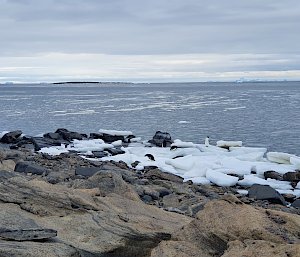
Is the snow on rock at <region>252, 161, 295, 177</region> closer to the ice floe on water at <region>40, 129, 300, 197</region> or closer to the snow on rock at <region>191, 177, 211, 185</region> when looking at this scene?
the ice floe on water at <region>40, 129, 300, 197</region>

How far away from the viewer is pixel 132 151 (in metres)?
20.2

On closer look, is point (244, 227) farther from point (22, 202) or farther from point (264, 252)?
point (22, 202)

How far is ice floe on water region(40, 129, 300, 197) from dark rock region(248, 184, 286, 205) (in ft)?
1.49

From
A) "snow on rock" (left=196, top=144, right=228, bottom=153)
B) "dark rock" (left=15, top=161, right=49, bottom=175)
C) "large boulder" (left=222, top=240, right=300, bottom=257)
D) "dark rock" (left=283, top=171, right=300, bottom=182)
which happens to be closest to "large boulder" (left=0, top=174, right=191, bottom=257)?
"large boulder" (left=222, top=240, right=300, bottom=257)

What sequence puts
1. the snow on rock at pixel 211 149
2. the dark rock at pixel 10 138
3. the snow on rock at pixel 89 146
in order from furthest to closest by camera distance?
the dark rock at pixel 10 138, the snow on rock at pixel 89 146, the snow on rock at pixel 211 149

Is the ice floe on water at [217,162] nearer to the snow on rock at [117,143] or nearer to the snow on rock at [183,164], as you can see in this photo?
the snow on rock at [183,164]

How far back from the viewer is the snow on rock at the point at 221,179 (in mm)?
13508

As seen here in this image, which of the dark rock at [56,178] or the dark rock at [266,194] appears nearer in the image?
Result: the dark rock at [56,178]

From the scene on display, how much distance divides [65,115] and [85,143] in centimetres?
2072

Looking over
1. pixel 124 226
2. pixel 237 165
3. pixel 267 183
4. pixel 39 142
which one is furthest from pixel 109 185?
pixel 39 142

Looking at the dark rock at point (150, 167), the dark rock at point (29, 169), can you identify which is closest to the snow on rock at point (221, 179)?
the dark rock at point (150, 167)

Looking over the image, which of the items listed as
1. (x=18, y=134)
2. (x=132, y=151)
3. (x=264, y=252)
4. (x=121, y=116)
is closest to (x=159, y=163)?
(x=132, y=151)

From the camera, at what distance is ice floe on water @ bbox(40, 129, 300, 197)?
45.1 feet

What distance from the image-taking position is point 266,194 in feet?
38.5
